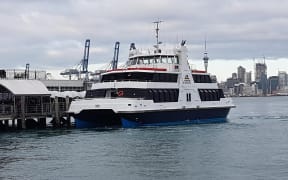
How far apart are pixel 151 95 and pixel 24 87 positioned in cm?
1169

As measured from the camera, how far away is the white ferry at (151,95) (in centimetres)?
4984

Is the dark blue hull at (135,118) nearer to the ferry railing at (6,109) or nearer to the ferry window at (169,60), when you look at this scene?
the ferry window at (169,60)

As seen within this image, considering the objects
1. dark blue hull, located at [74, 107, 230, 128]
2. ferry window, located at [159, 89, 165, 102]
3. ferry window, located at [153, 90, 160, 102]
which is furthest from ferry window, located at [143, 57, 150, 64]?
dark blue hull, located at [74, 107, 230, 128]

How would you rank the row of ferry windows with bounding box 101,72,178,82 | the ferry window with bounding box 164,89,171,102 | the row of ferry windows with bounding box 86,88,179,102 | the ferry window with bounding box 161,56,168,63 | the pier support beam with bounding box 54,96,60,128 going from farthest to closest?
the ferry window with bounding box 161,56,168,63 < the ferry window with bounding box 164,89,171,102 < the pier support beam with bounding box 54,96,60,128 < the row of ferry windows with bounding box 101,72,178,82 < the row of ferry windows with bounding box 86,88,179,102

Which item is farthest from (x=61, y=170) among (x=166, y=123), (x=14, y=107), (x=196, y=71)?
(x=196, y=71)

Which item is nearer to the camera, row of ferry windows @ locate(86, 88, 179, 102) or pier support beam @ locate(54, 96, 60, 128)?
row of ferry windows @ locate(86, 88, 179, 102)

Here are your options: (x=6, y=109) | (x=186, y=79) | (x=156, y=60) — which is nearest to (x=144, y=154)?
(x=6, y=109)

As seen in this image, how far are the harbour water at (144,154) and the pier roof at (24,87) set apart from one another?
404cm

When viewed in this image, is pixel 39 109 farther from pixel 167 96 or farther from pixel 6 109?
pixel 167 96

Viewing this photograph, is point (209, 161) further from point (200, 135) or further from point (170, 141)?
point (200, 135)

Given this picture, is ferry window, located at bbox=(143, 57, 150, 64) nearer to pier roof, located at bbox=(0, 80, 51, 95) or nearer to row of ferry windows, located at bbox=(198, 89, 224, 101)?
row of ferry windows, located at bbox=(198, 89, 224, 101)

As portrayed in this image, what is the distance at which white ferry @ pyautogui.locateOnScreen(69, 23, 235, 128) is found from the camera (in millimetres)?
49844

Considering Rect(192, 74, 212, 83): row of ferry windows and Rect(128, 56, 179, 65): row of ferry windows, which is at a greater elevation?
Rect(128, 56, 179, 65): row of ferry windows

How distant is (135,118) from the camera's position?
164 ft
